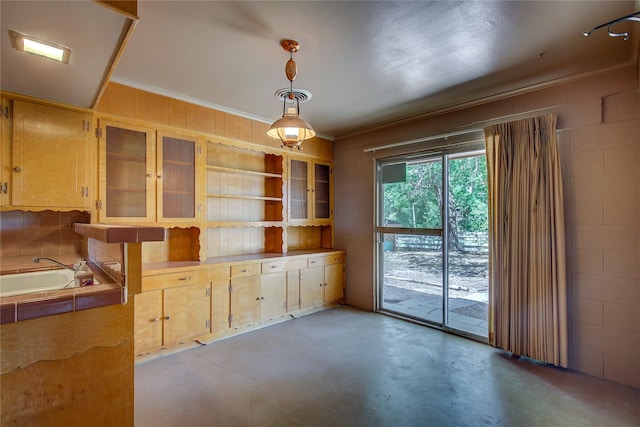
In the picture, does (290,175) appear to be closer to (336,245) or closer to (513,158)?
(336,245)

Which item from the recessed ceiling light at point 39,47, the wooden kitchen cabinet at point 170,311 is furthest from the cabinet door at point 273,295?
the recessed ceiling light at point 39,47

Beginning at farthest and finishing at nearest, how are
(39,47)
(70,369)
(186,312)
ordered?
1. (186,312)
2. (39,47)
3. (70,369)

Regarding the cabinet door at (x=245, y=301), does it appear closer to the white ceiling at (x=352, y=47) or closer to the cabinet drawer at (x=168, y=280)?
Answer: the cabinet drawer at (x=168, y=280)

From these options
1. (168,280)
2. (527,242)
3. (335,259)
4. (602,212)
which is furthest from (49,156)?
(602,212)

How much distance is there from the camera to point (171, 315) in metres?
3.00

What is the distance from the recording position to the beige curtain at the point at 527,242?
2.71 meters

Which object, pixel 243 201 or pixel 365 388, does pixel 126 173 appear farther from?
pixel 365 388

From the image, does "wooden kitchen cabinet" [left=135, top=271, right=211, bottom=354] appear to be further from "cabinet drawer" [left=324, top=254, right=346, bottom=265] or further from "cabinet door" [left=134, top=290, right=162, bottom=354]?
"cabinet drawer" [left=324, top=254, right=346, bottom=265]

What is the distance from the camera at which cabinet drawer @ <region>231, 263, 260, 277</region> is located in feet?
11.4

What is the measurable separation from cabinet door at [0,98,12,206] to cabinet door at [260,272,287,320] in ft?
7.71

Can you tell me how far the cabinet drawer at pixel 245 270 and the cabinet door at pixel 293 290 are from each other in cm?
50

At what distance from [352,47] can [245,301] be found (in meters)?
2.80

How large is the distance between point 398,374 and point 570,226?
6.49 ft

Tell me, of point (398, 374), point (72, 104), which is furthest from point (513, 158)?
point (72, 104)
